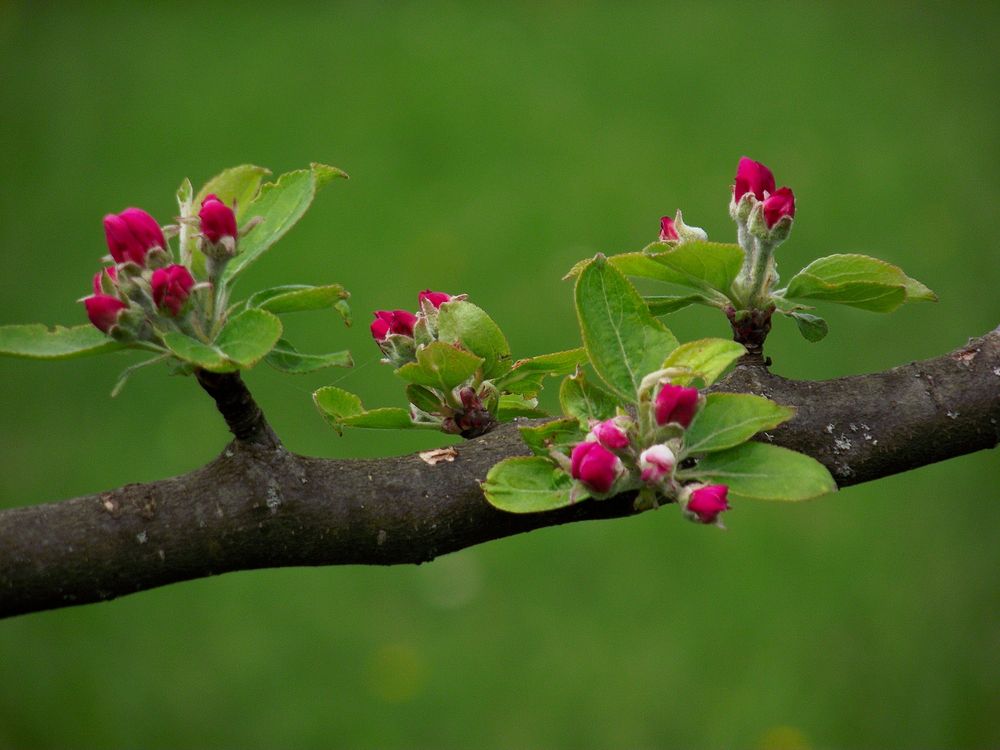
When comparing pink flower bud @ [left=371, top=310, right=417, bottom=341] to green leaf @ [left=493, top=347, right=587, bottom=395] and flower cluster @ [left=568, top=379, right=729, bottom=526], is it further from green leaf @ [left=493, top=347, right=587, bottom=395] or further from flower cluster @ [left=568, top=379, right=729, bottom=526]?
flower cluster @ [left=568, top=379, right=729, bottom=526]

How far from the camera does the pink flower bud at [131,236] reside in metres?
0.87

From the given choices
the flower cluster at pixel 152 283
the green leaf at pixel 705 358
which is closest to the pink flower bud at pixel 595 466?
the green leaf at pixel 705 358

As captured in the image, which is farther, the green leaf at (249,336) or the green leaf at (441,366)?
the green leaf at (441,366)

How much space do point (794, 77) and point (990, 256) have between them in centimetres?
139

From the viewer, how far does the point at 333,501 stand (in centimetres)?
93

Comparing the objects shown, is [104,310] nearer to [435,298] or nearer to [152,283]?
[152,283]

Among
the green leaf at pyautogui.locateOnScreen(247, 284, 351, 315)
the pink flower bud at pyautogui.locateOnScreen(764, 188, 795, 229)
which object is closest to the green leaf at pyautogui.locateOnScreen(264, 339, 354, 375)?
the green leaf at pyautogui.locateOnScreen(247, 284, 351, 315)

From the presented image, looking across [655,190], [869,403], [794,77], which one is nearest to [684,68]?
[794,77]

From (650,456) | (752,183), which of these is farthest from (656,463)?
(752,183)

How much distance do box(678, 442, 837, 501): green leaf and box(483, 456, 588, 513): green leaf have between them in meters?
0.11

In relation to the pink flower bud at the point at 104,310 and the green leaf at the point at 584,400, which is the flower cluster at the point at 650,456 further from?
the pink flower bud at the point at 104,310

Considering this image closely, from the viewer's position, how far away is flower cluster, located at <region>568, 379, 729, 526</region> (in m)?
0.84

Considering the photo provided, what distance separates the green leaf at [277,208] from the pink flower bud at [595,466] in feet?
1.03

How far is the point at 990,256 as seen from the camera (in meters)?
4.50
